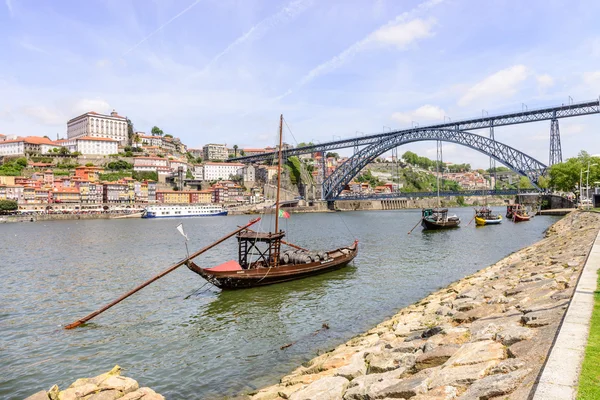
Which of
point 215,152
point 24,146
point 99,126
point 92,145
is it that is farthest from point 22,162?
point 215,152

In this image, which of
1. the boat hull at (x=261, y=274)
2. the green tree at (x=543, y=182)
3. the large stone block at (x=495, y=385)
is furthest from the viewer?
the green tree at (x=543, y=182)

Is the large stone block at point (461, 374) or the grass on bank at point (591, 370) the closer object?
the grass on bank at point (591, 370)

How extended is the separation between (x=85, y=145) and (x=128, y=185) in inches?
1219

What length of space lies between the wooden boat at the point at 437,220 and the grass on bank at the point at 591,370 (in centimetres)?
3948

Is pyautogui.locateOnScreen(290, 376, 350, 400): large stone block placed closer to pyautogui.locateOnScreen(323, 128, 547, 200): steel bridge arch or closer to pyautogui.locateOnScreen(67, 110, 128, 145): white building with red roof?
pyautogui.locateOnScreen(323, 128, 547, 200): steel bridge arch

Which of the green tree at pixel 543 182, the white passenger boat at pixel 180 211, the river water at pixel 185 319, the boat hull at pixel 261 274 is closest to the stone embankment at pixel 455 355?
the river water at pixel 185 319

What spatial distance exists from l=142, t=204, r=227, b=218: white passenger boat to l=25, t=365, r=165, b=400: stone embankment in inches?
3445

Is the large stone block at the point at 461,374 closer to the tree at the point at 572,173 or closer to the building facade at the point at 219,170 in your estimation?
the tree at the point at 572,173

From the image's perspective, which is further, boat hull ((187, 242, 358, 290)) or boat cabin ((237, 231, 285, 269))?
boat cabin ((237, 231, 285, 269))

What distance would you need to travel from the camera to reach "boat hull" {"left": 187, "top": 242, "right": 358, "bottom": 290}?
15867 millimetres

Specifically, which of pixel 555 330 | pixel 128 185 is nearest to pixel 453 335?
pixel 555 330

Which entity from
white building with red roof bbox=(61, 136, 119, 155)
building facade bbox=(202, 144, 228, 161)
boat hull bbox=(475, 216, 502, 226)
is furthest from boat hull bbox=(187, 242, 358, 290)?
building facade bbox=(202, 144, 228, 161)

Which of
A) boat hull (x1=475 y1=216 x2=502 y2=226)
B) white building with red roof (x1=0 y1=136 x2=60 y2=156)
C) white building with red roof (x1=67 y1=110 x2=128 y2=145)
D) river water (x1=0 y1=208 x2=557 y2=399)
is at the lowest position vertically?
river water (x1=0 y1=208 x2=557 y2=399)

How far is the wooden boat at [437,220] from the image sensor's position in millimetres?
43906
